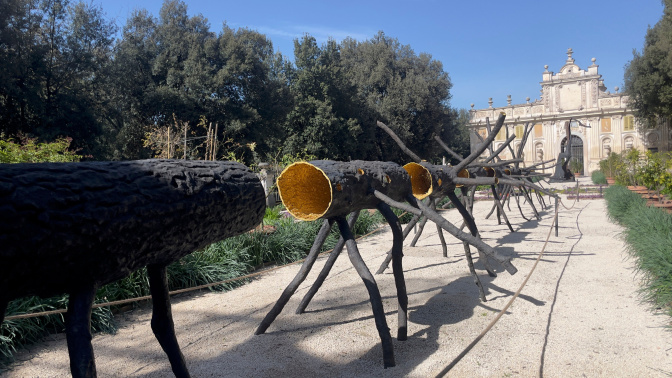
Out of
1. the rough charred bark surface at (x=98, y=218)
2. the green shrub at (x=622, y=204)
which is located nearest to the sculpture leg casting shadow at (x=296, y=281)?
the rough charred bark surface at (x=98, y=218)

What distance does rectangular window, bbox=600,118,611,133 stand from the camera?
132ft

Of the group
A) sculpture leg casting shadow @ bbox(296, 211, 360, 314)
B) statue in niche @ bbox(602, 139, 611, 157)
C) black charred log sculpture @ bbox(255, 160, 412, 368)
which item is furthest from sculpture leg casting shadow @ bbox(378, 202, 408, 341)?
statue in niche @ bbox(602, 139, 611, 157)

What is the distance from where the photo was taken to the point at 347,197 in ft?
10.6

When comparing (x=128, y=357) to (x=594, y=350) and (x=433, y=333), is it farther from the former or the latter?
(x=594, y=350)

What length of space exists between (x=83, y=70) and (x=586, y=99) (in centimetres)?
4288

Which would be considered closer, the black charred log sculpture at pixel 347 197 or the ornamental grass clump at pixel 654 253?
the black charred log sculpture at pixel 347 197

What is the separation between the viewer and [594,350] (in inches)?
134

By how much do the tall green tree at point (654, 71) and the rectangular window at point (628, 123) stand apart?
14633 mm

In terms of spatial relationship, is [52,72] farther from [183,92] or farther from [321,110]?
[321,110]

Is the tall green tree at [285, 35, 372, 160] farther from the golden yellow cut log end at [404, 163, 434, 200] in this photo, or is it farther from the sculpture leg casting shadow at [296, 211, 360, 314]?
the sculpture leg casting shadow at [296, 211, 360, 314]

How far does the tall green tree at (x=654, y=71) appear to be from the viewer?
20.9 metres

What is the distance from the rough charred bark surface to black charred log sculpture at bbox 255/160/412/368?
103 cm

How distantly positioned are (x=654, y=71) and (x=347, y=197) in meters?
27.9

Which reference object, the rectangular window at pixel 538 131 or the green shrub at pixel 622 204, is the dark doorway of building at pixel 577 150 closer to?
the rectangular window at pixel 538 131
